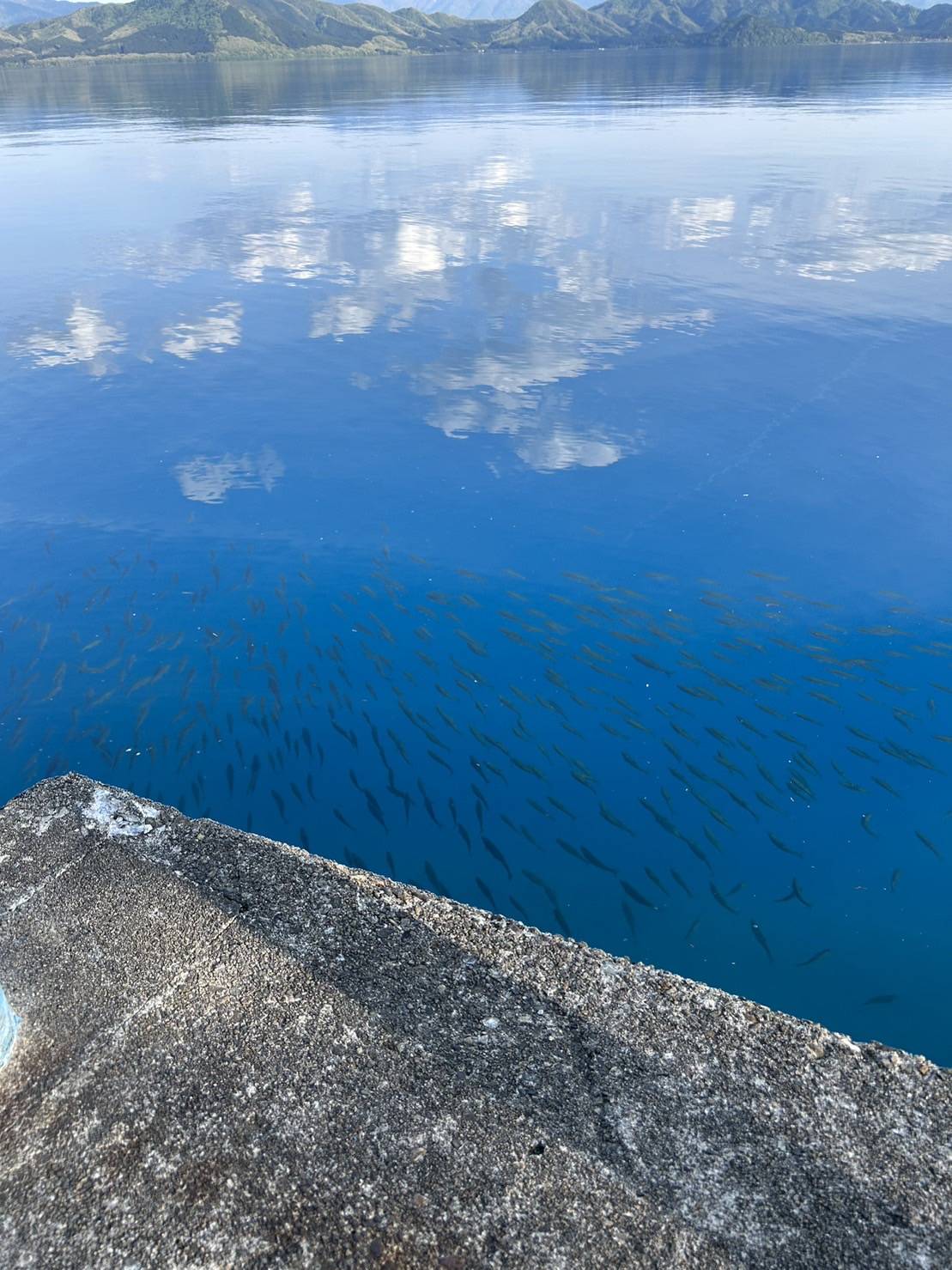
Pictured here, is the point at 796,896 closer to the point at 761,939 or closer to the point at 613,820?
the point at 761,939

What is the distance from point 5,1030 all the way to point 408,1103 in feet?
6.87

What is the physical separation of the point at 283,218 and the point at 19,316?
1220 centimetres

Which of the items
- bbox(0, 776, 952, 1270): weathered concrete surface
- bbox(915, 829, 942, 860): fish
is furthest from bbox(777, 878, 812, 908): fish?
bbox(0, 776, 952, 1270): weathered concrete surface

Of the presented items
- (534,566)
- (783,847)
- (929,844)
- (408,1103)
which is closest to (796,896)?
(783,847)

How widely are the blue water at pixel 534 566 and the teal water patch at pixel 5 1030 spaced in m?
3.20

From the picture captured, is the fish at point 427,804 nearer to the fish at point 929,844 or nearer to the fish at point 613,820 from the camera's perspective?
the fish at point 613,820

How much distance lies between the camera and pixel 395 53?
629ft

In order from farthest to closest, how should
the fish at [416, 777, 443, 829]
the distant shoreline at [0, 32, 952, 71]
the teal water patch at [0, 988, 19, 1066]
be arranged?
the distant shoreline at [0, 32, 952, 71], the fish at [416, 777, 443, 829], the teal water patch at [0, 988, 19, 1066]

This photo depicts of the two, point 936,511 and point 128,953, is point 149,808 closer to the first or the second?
point 128,953

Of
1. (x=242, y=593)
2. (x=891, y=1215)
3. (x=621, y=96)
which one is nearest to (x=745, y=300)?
(x=242, y=593)

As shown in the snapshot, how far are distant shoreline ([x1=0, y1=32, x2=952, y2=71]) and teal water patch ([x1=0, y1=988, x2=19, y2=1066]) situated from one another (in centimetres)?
18175

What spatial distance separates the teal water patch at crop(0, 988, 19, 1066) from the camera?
15.1 ft

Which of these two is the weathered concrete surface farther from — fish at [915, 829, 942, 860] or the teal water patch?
Answer: fish at [915, 829, 942, 860]

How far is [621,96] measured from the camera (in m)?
74.8
